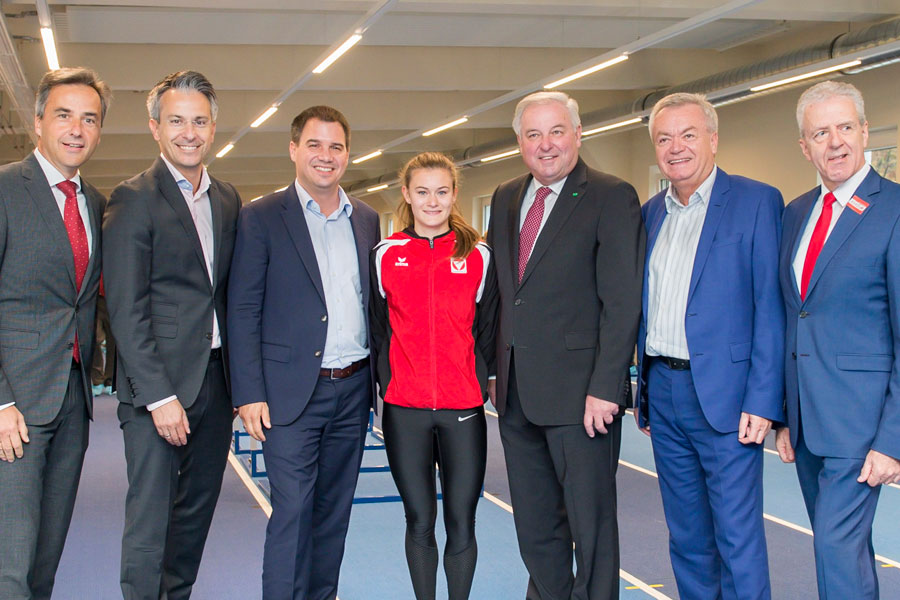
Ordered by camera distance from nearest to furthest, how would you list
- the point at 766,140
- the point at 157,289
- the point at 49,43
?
the point at 157,289 → the point at 49,43 → the point at 766,140

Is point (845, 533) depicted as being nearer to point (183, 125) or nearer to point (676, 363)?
point (676, 363)

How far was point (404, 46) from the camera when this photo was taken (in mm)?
10484

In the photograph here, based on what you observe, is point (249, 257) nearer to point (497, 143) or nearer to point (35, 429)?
point (35, 429)

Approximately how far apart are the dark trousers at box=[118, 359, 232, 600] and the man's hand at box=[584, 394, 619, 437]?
50.3 inches

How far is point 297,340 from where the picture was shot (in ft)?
9.77

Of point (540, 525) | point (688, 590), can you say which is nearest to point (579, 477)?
point (540, 525)

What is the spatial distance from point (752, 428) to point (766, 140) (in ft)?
30.9

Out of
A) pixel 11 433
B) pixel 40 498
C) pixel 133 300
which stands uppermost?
pixel 133 300

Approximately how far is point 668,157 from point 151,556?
218cm

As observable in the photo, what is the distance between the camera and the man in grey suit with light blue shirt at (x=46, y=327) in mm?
2533

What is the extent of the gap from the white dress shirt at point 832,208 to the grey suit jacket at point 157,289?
6.31 feet

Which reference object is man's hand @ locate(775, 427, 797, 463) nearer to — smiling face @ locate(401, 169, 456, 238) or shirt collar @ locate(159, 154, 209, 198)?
smiling face @ locate(401, 169, 456, 238)

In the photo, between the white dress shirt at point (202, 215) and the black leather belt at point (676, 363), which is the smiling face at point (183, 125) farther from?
the black leather belt at point (676, 363)

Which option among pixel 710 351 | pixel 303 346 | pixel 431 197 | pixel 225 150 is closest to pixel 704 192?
pixel 710 351
